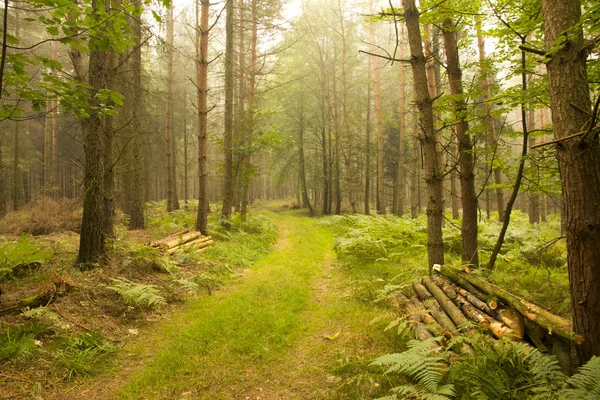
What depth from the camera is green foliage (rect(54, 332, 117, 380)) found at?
3.75 meters

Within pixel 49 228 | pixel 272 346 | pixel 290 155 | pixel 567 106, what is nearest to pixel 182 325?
pixel 272 346

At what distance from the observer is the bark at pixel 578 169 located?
9.80 ft

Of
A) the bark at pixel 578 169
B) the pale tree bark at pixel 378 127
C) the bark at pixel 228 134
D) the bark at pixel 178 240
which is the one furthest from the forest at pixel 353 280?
the pale tree bark at pixel 378 127

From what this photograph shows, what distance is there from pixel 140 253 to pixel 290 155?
1849 cm

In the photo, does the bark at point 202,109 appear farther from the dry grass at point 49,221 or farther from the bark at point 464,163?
the bark at point 464,163

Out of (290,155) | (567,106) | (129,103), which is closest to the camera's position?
(567,106)

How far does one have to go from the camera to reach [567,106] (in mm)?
3102

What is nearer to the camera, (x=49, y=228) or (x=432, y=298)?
(x=432, y=298)

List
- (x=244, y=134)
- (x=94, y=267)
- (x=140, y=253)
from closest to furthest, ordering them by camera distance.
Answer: (x=94, y=267), (x=140, y=253), (x=244, y=134)

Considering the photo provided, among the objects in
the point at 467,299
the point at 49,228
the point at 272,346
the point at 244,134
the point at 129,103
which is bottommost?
the point at 272,346

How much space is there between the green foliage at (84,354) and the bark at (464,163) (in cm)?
621

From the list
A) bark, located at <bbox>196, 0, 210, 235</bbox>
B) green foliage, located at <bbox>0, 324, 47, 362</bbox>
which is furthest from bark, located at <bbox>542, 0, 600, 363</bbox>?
bark, located at <bbox>196, 0, 210, 235</bbox>

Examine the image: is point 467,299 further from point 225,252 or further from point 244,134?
point 244,134

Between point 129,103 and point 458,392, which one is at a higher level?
point 129,103
